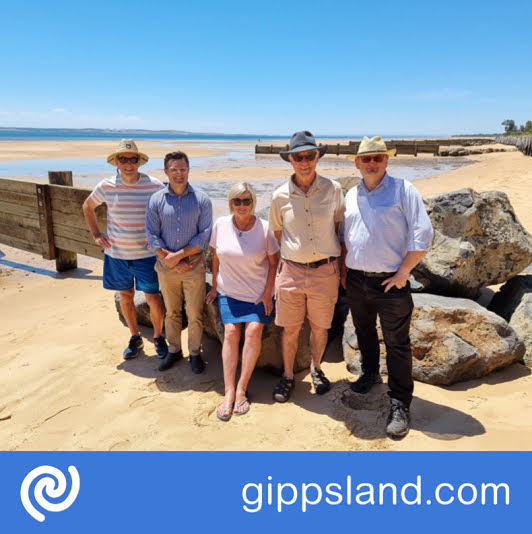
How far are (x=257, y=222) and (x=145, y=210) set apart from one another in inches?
46.8

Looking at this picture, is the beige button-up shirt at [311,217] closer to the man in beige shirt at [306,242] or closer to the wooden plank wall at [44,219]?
the man in beige shirt at [306,242]

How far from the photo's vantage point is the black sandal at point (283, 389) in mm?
3617

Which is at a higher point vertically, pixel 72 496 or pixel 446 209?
pixel 446 209

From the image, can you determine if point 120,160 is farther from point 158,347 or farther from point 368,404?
point 368,404

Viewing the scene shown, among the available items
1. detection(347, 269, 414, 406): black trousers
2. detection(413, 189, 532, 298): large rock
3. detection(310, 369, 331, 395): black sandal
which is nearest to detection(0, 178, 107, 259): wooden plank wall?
detection(310, 369, 331, 395): black sandal

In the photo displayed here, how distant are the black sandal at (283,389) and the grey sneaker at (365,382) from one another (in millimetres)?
519

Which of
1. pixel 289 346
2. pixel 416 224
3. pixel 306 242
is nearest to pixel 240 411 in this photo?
pixel 289 346

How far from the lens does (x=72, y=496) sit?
262cm

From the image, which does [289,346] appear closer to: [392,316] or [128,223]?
[392,316]

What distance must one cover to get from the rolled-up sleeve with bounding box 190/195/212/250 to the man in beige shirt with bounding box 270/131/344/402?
0.69 metres

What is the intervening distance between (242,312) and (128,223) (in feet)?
4.69

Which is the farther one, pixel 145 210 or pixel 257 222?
pixel 145 210

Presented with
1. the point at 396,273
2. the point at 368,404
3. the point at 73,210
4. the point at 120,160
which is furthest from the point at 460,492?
the point at 73,210

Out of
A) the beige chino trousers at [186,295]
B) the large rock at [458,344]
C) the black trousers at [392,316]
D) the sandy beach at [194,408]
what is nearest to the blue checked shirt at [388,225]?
the black trousers at [392,316]
